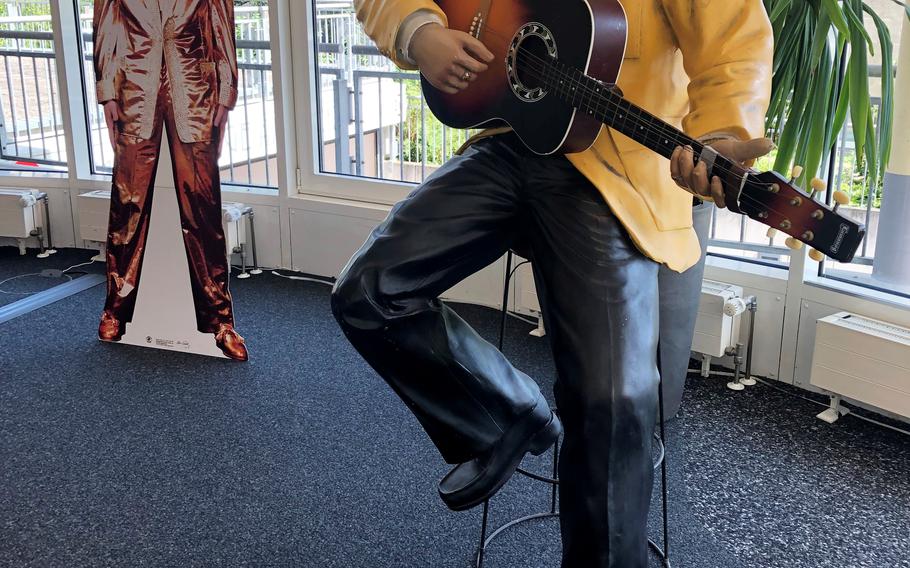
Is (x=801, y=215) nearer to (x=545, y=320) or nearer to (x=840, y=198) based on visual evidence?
(x=840, y=198)

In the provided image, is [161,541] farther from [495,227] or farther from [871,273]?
[871,273]

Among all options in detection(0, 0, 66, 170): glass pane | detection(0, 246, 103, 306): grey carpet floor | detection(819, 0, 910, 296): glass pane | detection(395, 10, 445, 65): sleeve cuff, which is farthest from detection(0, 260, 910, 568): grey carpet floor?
detection(0, 0, 66, 170): glass pane

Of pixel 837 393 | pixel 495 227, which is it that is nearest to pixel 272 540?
pixel 495 227

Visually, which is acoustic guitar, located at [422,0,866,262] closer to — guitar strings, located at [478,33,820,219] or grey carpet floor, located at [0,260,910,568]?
guitar strings, located at [478,33,820,219]

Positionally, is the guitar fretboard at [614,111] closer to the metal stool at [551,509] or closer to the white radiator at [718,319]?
the metal stool at [551,509]

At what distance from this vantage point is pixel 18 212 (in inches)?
161

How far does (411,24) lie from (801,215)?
2.55 feet

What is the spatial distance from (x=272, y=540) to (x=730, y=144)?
1362 mm

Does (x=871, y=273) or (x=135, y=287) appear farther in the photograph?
(x=135, y=287)

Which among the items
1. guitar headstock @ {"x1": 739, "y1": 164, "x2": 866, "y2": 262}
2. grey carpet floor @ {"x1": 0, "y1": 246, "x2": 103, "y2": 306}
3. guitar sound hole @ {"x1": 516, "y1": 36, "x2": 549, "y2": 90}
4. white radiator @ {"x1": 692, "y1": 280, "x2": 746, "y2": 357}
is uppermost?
guitar sound hole @ {"x1": 516, "y1": 36, "x2": 549, "y2": 90}

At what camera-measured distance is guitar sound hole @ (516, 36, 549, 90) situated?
4.77 ft

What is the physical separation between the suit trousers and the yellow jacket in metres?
1.56

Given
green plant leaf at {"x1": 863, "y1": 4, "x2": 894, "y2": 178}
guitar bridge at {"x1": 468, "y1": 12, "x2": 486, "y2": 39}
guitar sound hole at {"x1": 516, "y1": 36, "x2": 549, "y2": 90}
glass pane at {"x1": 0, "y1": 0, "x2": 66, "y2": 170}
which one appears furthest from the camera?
glass pane at {"x1": 0, "y1": 0, "x2": 66, "y2": 170}

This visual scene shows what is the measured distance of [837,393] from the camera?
2611 millimetres
